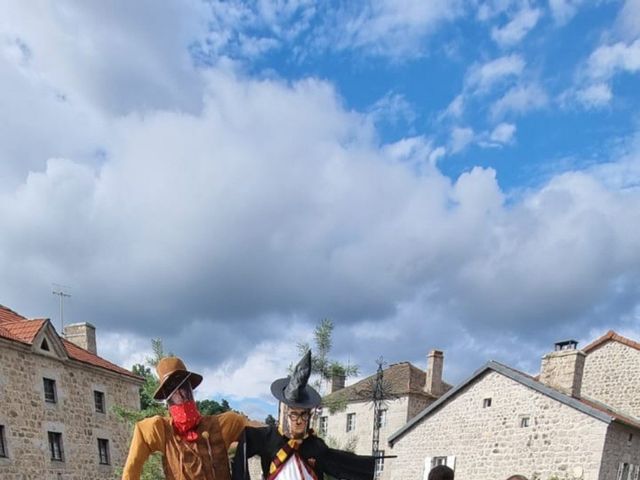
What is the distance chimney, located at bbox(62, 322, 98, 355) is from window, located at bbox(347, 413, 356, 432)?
10.2 m

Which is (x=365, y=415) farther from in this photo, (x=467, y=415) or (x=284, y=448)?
(x=284, y=448)

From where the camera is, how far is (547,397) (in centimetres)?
1412

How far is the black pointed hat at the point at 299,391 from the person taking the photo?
3.59m

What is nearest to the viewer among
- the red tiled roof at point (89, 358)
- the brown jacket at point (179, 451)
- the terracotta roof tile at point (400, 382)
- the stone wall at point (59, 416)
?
the brown jacket at point (179, 451)

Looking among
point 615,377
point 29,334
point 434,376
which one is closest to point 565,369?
point 615,377

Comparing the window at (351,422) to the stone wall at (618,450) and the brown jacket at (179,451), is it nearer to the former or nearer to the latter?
the stone wall at (618,450)

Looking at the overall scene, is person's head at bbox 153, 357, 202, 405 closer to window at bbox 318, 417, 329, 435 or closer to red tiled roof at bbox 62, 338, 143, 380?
window at bbox 318, 417, 329, 435

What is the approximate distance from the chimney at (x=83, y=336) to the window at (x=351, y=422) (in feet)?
33.3

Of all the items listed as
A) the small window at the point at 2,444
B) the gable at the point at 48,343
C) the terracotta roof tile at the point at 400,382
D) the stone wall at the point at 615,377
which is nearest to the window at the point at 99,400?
the gable at the point at 48,343

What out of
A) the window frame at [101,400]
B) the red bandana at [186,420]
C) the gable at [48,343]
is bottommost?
the window frame at [101,400]

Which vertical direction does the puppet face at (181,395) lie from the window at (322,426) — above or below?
above

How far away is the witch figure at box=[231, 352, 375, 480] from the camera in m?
3.58

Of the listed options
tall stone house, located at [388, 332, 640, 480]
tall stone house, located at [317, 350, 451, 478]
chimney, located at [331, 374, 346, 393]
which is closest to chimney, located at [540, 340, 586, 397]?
tall stone house, located at [388, 332, 640, 480]

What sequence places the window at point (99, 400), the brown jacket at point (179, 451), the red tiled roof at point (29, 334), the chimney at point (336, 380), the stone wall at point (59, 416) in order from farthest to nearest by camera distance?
the window at point (99, 400) → the red tiled roof at point (29, 334) → the stone wall at point (59, 416) → the chimney at point (336, 380) → the brown jacket at point (179, 451)
